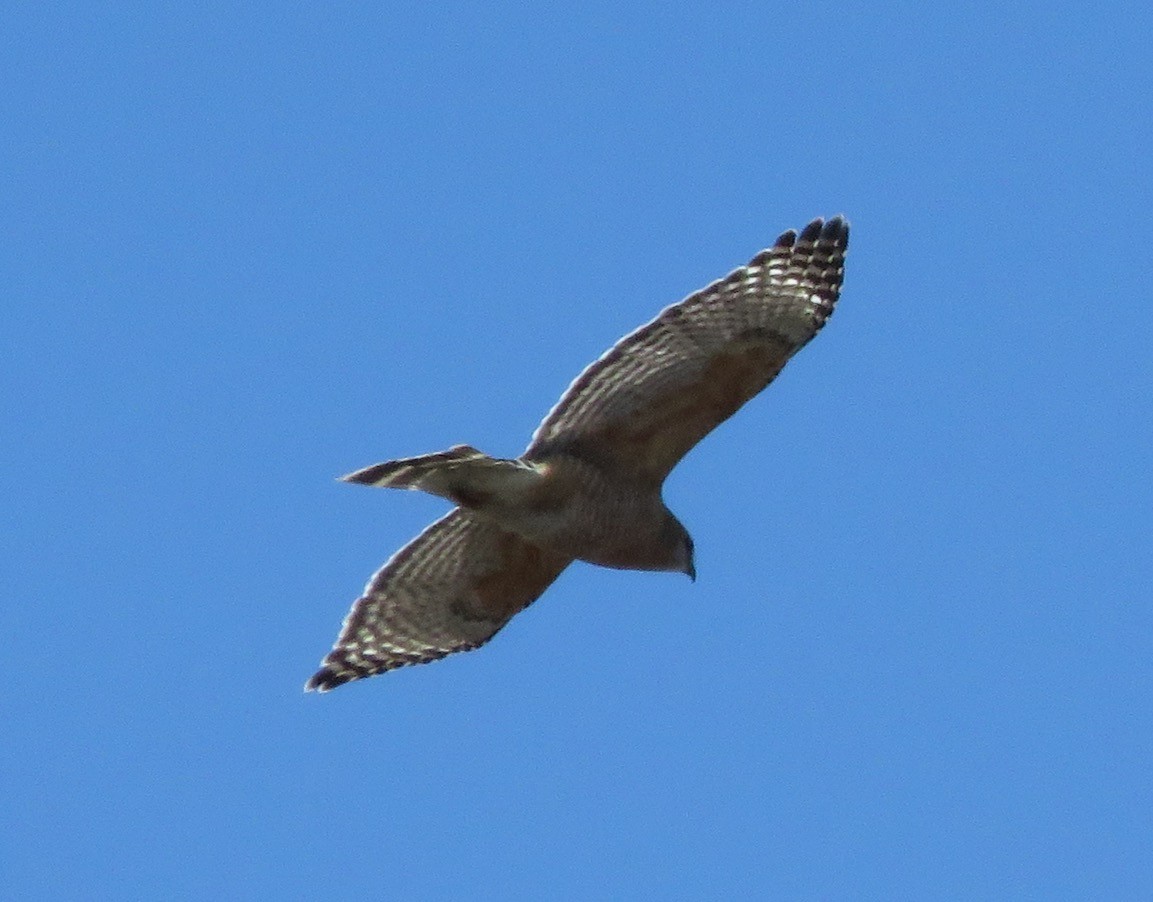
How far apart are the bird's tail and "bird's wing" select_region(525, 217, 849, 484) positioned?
267mm

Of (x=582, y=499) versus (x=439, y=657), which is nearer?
(x=582, y=499)

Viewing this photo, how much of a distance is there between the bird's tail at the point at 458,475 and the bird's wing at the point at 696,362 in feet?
0.88

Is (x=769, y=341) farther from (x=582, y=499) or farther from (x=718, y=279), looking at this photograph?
(x=582, y=499)

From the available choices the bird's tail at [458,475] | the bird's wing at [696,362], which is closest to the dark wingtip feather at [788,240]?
the bird's wing at [696,362]

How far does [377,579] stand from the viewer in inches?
559

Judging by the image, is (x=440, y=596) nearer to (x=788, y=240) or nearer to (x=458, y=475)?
(x=458, y=475)

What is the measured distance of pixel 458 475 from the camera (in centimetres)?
1261

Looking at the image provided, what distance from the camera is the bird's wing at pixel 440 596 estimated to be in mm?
13906

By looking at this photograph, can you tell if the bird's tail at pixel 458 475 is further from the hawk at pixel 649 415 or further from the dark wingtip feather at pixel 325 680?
the dark wingtip feather at pixel 325 680

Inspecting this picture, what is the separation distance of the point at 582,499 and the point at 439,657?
1.94m

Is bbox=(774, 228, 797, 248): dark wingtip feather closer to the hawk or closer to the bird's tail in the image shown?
the hawk

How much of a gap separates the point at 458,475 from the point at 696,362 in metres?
1.37

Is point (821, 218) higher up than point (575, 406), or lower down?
higher up

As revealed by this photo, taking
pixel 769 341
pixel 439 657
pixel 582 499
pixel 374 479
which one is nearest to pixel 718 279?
pixel 769 341
